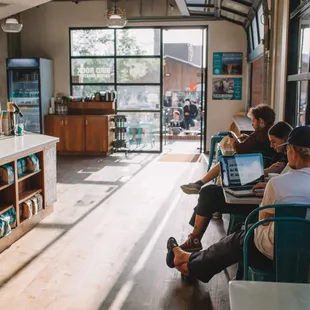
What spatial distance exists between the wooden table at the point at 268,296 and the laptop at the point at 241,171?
1.47 meters

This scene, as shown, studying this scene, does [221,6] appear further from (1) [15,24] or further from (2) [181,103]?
(2) [181,103]

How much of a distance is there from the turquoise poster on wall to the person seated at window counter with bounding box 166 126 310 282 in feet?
23.4

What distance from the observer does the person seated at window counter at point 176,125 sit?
41.2 ft

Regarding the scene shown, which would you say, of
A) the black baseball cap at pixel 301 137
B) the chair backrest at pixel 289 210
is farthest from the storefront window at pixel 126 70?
the chair backrest at pixel 289 210

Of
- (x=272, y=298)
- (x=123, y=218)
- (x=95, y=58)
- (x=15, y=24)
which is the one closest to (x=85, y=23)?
(x=95, y=58)

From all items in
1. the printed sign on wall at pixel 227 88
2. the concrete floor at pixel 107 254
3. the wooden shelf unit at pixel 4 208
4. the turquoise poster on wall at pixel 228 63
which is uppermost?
the turquoise poster on wall at pixel 228 63

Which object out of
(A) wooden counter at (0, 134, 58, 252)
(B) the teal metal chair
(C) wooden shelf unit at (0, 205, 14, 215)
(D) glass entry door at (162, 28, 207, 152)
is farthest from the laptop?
(D) glass entry door at (162, 28, 207, 152)

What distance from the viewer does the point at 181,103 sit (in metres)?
13.3

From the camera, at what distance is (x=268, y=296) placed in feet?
4.91

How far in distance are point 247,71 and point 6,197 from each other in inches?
258

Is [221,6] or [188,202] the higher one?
[221,6]

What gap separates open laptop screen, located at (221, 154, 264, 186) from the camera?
122 inches

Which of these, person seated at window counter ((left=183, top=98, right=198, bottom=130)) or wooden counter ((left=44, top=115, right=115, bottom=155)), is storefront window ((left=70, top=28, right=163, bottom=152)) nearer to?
wooden counter ((left=44, top=115, right=115, bottom=155))

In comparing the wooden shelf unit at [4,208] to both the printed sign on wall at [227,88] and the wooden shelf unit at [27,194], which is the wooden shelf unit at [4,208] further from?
the printed sign on wall at [227,88]
